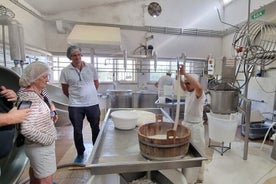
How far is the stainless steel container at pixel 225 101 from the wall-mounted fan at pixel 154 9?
3134 mm

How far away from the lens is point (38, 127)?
1.29 metres

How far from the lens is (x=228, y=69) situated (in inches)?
110

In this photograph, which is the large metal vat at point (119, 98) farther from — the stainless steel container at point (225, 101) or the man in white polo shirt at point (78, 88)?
the stainless steel container at point (225, 101)

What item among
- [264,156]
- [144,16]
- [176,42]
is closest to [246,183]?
[264,156]

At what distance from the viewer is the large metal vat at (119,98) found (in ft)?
14.2

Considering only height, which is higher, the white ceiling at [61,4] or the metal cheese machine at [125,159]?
the white ceiling at [61,4]

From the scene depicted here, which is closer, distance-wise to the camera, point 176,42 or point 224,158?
point 224,158

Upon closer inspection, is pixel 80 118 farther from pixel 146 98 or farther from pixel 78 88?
pixel 146 98

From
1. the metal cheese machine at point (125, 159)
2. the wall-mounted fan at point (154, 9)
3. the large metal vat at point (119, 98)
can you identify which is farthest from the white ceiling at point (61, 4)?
the metal cheese machine at point (125, 159)

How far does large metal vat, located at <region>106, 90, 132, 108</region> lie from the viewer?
14.2 ft

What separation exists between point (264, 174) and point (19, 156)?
284 centimetres

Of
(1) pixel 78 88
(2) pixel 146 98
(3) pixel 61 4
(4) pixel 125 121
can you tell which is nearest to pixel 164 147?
(4) pixel 125 121

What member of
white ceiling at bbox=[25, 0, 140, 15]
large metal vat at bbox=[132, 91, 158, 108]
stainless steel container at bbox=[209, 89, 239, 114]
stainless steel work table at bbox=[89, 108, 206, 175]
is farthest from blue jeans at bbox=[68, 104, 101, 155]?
white ceiling at bbox=[25, 0, 140, 15]

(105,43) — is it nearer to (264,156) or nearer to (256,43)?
(256,43)
